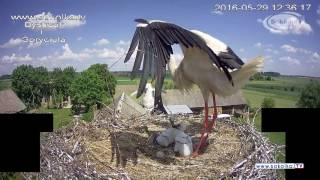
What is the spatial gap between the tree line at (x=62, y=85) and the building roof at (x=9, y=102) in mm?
25

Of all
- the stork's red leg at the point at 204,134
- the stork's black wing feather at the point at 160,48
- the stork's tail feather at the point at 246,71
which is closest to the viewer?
the stork's black wing feather at the point at 160,48

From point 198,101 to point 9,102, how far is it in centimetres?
93

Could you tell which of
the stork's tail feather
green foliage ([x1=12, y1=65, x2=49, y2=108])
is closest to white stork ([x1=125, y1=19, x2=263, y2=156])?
the stork's tail feather

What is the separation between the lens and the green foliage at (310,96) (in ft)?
7.39

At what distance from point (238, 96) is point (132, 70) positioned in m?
0.55

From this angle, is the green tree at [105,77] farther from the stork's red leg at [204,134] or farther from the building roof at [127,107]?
the stork's red leg at [204,134]

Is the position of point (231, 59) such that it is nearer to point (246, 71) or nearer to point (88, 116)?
point (246, 71)

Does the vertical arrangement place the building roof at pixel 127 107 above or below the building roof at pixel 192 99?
below

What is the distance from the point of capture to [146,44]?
6.54ft

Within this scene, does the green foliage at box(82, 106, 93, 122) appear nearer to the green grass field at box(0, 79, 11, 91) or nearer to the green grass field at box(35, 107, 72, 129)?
the green grass field at box(35, 107, 72, 129)

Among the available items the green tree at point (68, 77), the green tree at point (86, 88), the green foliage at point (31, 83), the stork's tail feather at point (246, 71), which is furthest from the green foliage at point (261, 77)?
the green foliage at point (31, 83)

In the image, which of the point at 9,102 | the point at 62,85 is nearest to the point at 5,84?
the point at 9,102

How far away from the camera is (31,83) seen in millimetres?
2262

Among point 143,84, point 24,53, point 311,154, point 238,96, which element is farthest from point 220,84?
point 24,53
